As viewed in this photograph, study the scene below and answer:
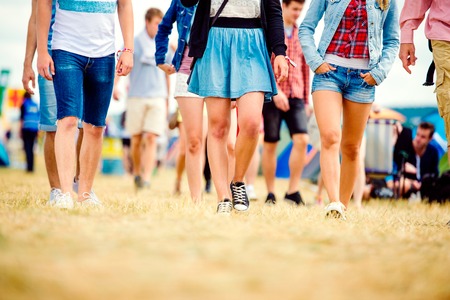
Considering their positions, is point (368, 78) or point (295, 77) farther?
point (295, 77)

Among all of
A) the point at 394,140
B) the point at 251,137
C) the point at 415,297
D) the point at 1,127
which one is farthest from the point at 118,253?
the point at 1,127

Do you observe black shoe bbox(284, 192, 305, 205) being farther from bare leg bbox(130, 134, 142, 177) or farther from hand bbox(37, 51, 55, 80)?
hand bbox(37, 51, 55, 80)

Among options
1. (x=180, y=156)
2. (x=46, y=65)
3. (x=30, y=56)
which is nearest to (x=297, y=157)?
(x=180, y=156)

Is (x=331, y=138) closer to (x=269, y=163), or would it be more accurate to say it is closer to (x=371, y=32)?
(x=371, y=32)

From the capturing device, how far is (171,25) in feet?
20.2

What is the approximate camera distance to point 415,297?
92.4 inches

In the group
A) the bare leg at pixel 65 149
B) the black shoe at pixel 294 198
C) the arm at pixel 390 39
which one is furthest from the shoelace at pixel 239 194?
the black shoe at pixel 294 198

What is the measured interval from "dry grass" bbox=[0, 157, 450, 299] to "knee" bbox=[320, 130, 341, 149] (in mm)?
1084

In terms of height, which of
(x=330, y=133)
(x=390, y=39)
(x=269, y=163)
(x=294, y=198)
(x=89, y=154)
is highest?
(x=390, y=39)

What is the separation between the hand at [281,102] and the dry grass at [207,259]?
10.9 ft

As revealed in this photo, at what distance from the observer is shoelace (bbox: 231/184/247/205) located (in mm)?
4766

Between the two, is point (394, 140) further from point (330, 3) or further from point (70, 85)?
point (70, 85)

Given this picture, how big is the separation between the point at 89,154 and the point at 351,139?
210cm

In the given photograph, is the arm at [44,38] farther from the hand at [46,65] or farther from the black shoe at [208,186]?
the black shoe at [208,186]
